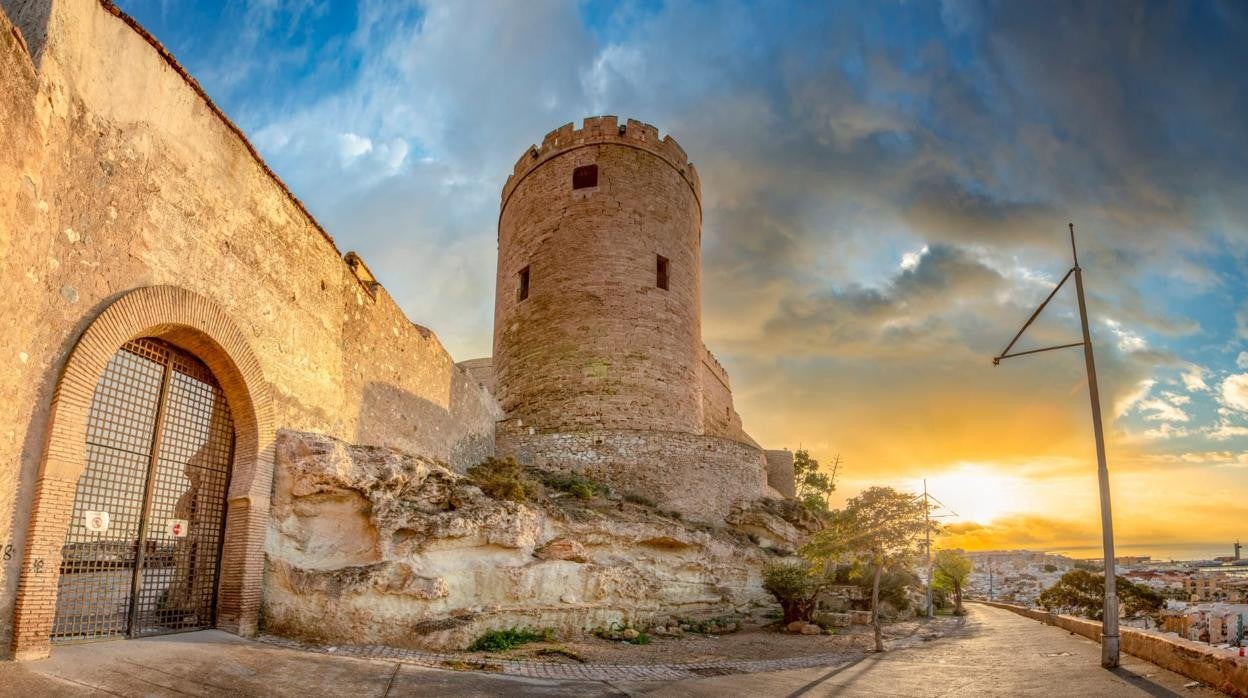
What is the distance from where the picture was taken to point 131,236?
679 centimetres

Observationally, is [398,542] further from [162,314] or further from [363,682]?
[162,314]

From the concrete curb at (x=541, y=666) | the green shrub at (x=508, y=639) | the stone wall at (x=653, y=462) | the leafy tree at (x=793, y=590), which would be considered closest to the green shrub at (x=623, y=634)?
the green shrub at (x=508, y=639)

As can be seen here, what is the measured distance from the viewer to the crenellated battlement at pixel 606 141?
2173 centimetres

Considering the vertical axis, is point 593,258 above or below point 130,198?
above

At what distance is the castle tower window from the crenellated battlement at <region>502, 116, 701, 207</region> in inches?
29.4

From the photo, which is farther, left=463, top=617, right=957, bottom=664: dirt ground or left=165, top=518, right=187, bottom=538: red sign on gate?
left=463, top=617, right=957, bottom=664: dirt ground

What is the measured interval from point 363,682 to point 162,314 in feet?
13.4

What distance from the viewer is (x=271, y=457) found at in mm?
8633

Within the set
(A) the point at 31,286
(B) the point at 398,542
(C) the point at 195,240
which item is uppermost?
(C) the point at 195,240

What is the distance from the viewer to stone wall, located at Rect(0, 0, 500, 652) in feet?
18.1

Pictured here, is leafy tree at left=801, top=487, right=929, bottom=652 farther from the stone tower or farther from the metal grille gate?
the metal grille gate

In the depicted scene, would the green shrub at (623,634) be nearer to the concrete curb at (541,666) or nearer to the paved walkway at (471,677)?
the concrete curb at (541,666)

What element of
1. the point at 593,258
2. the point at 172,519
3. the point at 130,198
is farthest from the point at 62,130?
the point at 593,258

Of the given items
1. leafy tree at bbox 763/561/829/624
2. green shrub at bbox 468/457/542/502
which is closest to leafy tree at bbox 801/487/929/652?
leafy tree at bbox 763/561/829/624
